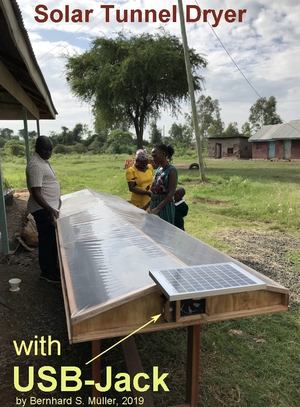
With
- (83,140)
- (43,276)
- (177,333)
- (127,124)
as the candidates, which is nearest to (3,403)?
(177,333)

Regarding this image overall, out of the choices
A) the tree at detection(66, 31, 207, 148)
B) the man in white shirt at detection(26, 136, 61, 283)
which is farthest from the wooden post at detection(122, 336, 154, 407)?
the tree at detection(66, 31, 207, 148)

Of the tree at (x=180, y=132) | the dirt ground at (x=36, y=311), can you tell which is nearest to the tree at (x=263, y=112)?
the tree at (x=180, y=132)

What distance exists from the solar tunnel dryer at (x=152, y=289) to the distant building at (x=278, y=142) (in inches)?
1129

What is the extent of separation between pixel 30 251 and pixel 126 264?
10.6 feet

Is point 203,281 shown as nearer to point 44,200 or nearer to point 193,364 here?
point 193,364

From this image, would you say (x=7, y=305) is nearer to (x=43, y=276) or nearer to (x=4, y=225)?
(x=43, y=276)

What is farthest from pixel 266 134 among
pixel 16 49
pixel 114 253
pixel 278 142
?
pixel 114 253

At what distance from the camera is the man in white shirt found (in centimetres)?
330

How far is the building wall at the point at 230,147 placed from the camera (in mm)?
33344

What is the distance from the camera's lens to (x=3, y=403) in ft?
6.82

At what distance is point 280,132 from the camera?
30.3m

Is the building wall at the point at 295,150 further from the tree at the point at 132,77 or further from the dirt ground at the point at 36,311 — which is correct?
the dirt ground at the point at 36,311

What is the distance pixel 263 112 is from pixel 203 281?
63428mm

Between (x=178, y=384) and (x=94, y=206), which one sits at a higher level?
(x=94, y=206)
